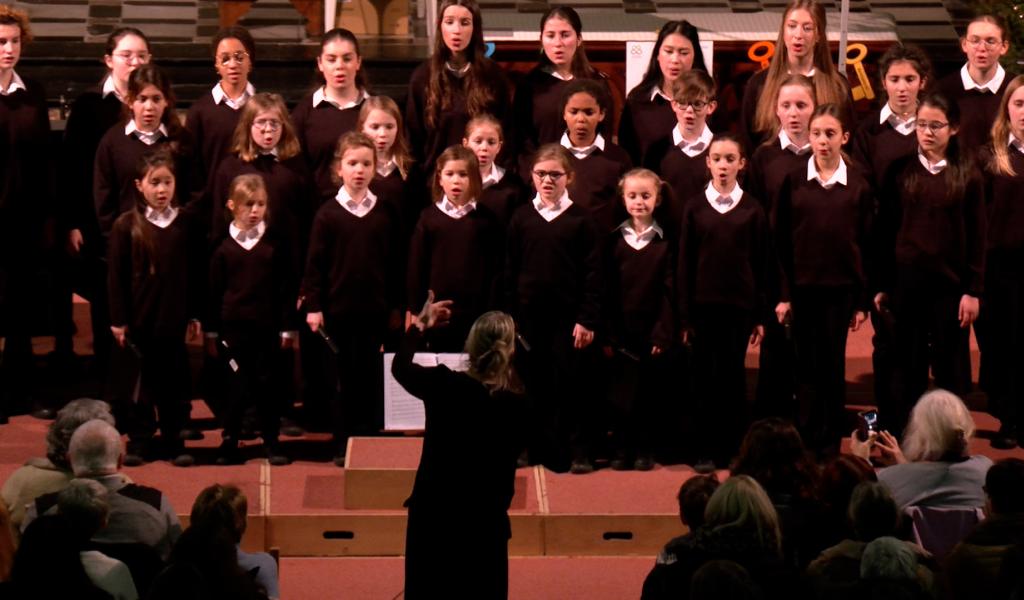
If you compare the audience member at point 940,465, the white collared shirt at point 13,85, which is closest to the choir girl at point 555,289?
the audience member at point 940,465

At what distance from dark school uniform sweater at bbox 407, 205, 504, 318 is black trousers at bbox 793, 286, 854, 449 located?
1.31 m

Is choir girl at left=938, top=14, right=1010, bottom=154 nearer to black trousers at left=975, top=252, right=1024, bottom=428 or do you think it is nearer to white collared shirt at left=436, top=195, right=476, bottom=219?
black trousers at left=975, top=252, right=1024, bottom=428

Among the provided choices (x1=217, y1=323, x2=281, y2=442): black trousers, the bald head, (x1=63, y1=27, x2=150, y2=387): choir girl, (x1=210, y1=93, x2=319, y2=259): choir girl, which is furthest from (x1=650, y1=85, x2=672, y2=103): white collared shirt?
the bald head

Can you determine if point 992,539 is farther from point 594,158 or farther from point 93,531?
point 594,158

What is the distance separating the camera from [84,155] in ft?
30.0

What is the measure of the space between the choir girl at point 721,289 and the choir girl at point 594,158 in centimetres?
43

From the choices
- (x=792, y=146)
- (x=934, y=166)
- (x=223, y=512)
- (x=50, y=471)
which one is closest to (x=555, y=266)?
(x=792, y=146)

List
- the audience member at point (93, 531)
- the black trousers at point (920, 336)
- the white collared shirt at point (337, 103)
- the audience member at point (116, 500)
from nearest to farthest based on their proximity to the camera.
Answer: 1. the audience member at point (93, 531)
2. the audience member at point (116, 500)
3. the black trousers at point (920, 336)
4. the white collared shirt at point (337, 103)

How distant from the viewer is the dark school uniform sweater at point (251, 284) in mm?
8438

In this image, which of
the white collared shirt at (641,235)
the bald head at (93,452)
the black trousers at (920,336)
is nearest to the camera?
the bald head at (93,452)

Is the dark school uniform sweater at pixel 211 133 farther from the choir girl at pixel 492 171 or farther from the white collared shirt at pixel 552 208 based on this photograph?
the white collared shirt at pixel 552 208

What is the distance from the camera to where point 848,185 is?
8555 mm

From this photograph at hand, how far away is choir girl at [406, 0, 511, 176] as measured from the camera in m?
8.95

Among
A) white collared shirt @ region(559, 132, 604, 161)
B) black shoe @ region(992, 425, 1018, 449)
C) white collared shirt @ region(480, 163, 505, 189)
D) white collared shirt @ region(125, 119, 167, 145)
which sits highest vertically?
white collared shirt @ region(125, 119, 167, 145)
